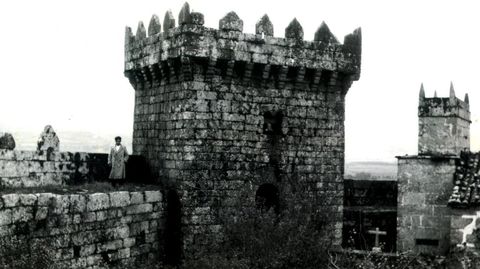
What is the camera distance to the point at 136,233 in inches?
475

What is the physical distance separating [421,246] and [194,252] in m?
6.29

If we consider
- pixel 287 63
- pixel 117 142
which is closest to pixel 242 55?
pixel 287 63

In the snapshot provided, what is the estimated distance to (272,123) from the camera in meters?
13.6

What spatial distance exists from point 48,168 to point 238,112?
4007mm

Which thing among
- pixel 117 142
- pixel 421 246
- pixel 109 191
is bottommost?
pixel 421 246

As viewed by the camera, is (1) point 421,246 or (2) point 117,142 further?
(1) point 421,246

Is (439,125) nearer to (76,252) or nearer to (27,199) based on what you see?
(76,252)

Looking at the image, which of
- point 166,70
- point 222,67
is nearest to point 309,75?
point 222,67

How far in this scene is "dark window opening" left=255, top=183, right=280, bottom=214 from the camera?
1358 cm

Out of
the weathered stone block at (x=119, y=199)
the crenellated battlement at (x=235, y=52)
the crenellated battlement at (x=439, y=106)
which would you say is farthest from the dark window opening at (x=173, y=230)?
the crenellated battlement at (x=439, y=106)

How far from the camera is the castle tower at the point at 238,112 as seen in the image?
12711 millimetres

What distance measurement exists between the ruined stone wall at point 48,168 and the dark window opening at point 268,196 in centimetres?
341

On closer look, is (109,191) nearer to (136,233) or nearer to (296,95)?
(136,233)

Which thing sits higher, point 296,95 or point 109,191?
point 296,95
